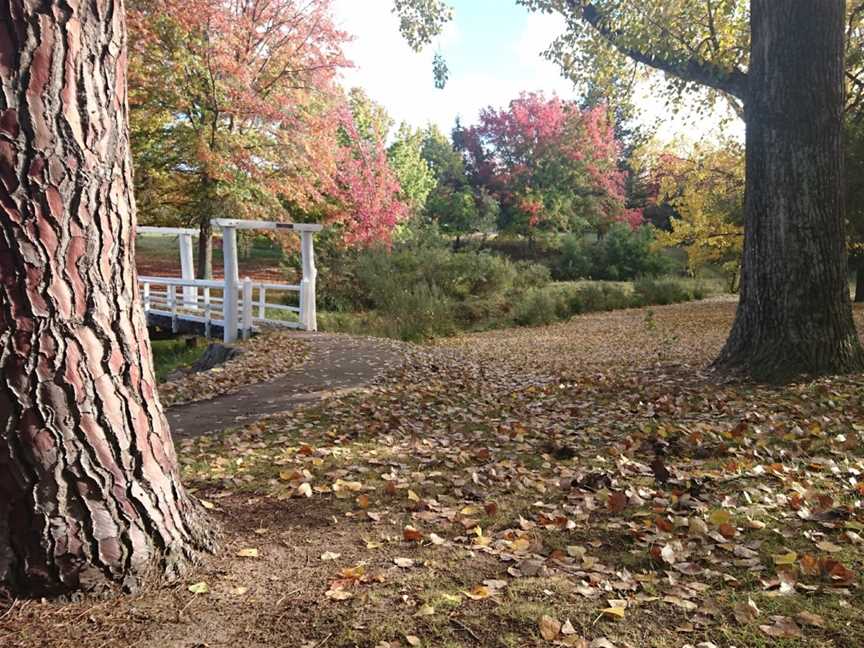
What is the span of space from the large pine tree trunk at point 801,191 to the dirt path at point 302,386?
4.60m

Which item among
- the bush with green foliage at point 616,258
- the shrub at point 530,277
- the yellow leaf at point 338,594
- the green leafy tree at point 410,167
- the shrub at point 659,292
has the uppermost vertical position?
the green leafy tree at point 410,167

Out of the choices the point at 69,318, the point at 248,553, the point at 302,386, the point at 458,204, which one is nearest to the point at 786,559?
the point at 248,553

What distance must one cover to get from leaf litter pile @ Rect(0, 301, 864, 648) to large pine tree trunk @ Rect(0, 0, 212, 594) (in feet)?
0.74

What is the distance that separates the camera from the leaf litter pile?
222 cm

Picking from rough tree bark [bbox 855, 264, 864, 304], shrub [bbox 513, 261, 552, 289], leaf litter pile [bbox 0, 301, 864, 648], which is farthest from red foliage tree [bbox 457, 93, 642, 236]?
leaf litter pile [bbox 0, 301, 864, 648]

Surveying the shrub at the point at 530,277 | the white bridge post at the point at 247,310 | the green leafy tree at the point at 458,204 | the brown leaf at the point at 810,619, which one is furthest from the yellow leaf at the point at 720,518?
the green leafy tree at the point at 458,204

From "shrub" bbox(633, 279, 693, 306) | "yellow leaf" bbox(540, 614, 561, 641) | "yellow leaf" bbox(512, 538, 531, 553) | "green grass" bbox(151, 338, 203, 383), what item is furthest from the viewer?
"shrub" bbox(633, 279, 693, 306)

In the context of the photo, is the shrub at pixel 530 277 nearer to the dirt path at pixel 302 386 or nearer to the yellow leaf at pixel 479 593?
the dirt path at pixel 302 386

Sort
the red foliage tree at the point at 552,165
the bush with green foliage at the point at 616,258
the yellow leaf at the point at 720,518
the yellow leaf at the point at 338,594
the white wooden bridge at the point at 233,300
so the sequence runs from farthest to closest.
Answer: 1. the red foliage tree at the point at 552,165
2. the bush with green foliage at the point at 616,258
3. the white wooden bridge at the point at 233,300
4. the yellow leaf at the point at 720,518
5. the yellow leaf at the point at 338,594

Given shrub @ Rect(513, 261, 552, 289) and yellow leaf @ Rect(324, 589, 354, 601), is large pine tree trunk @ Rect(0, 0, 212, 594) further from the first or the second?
shrub @ Rect(513, 261, 552, 289)

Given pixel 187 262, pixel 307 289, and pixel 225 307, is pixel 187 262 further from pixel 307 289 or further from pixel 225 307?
pixel 307 289

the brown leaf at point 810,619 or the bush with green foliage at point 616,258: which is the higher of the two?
the bush with green foliage at point 616,258

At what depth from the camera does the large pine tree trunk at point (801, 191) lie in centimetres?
655

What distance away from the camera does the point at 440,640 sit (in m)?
2.17
